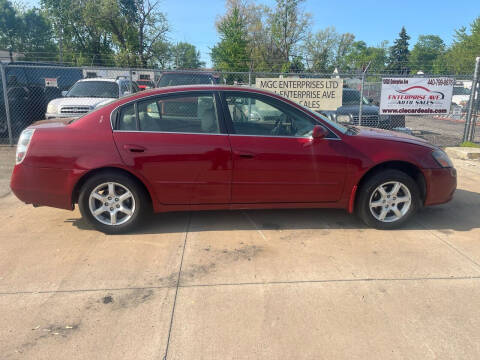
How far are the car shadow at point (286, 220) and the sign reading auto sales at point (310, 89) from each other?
14.9 ft

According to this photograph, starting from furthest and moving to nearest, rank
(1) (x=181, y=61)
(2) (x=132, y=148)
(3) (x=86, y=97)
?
(1) (x=181, y=61)
(3) (x=86, y=97)
(2) (x=132, y=148)

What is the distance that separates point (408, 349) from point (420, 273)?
3.60ft

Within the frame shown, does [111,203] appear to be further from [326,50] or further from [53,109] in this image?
[326,50]

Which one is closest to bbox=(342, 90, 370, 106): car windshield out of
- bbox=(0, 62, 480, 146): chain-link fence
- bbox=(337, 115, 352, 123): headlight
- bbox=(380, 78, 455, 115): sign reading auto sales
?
bbox=(0, 62, 480, 146): chain-link fence

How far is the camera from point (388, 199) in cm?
418

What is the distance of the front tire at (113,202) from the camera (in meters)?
3.88

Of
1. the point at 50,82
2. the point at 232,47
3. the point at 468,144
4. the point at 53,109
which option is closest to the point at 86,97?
the point at 53,109

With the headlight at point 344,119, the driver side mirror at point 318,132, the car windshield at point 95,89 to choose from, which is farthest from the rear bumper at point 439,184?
the car windshield at point 95,89

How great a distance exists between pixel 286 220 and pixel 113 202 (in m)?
2.04

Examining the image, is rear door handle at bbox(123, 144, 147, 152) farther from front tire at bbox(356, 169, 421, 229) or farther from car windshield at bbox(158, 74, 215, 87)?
car windshield at bbox(158, 74, 215, 87)

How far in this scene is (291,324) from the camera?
2.59 meters

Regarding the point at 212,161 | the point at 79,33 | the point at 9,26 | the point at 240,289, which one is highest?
the point at 9,26

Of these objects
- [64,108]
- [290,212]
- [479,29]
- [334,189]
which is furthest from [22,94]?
Answer: [479,29]

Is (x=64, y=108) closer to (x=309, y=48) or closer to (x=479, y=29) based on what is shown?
(x=309, y=48)
